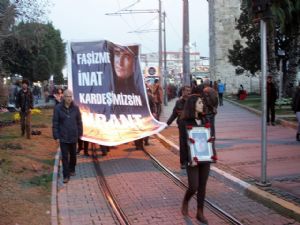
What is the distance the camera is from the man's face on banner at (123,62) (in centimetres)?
1373

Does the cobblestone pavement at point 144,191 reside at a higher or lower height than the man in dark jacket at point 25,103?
lower

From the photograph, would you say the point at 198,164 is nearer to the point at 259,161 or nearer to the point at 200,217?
the point at 200,217

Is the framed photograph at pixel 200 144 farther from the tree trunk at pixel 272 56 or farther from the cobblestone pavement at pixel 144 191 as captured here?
the tree trunk at pixel 272 56

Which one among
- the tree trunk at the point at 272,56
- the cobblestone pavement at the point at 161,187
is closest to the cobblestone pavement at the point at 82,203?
the cobblestone pavement at the point at 161,187

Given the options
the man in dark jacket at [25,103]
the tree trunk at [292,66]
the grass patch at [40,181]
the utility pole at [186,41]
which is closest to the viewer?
the grass patch at [40,181]

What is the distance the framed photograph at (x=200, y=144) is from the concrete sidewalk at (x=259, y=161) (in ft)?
4.90

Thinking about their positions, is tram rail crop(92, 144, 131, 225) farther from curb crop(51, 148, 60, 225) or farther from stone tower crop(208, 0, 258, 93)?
stone tower crop(208, 0, 258, 93)

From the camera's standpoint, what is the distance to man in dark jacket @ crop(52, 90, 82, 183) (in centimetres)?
1012

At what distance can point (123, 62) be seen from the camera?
45.4 feet

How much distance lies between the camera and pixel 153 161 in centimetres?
1266

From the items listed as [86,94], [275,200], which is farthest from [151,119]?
[275,200]

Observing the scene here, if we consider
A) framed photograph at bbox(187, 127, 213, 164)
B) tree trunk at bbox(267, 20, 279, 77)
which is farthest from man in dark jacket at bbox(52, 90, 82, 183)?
tree trunk at bbox(267, 20, 279, 77)

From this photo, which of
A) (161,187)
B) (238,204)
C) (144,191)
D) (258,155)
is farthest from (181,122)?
(258,155)

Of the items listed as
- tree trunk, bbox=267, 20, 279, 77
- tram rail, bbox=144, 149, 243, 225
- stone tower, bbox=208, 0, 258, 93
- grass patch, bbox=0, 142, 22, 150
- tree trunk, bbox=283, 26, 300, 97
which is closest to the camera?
tram rail, bbox=144, 149, 243, 225
